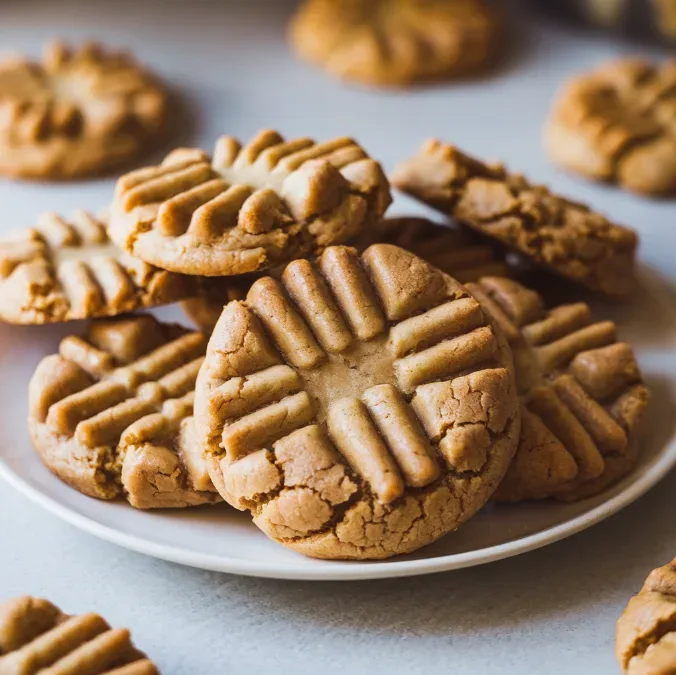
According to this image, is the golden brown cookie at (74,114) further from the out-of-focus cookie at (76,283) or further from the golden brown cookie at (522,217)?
the golden brown cookie at (522,217)

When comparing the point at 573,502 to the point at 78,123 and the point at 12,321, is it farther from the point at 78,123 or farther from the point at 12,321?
the point at 78,123

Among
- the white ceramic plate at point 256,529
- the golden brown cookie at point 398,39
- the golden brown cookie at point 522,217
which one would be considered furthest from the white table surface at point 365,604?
the golden brown cookie at point 398,39

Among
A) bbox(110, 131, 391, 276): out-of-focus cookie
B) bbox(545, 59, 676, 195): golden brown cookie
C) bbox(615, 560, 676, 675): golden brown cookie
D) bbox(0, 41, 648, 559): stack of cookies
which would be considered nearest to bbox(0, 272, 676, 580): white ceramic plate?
bbox(0, 41, 648, 559): stack of cookies

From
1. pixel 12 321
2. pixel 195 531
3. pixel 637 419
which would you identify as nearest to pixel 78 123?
pixel 12 321

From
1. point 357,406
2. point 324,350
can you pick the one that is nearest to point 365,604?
point 357,406

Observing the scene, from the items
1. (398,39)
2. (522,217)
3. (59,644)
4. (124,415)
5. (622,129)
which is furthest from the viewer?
(398,39)

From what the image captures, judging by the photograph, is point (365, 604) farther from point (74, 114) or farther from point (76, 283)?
point (74, 114)

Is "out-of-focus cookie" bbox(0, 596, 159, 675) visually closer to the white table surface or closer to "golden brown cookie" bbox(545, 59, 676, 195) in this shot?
the white table surface
